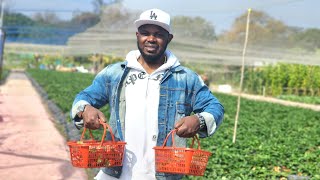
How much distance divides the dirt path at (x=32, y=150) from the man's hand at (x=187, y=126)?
12.9ft

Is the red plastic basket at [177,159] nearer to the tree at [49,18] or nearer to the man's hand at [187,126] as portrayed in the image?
the man's hand at [187,126]

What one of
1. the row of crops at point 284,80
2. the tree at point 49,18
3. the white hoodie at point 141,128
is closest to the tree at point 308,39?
the row of crops at point 284,80

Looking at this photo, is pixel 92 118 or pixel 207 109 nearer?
pixel 92 118

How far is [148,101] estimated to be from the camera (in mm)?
2482

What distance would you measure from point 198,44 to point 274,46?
124 inches

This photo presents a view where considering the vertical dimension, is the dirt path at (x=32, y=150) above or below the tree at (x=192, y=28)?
below

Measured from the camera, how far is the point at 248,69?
34.8m

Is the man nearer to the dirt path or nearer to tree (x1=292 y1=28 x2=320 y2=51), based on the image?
the dirt path

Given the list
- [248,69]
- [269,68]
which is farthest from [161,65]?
[248,69]

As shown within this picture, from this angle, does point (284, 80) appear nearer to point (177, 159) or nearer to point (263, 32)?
point (263, 32)

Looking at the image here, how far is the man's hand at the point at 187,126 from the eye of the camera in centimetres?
230

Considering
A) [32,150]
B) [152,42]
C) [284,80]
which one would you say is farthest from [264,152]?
[284,80]

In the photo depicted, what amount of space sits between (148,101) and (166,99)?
91 mm

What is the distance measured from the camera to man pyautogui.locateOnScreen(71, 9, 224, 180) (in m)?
2.47
